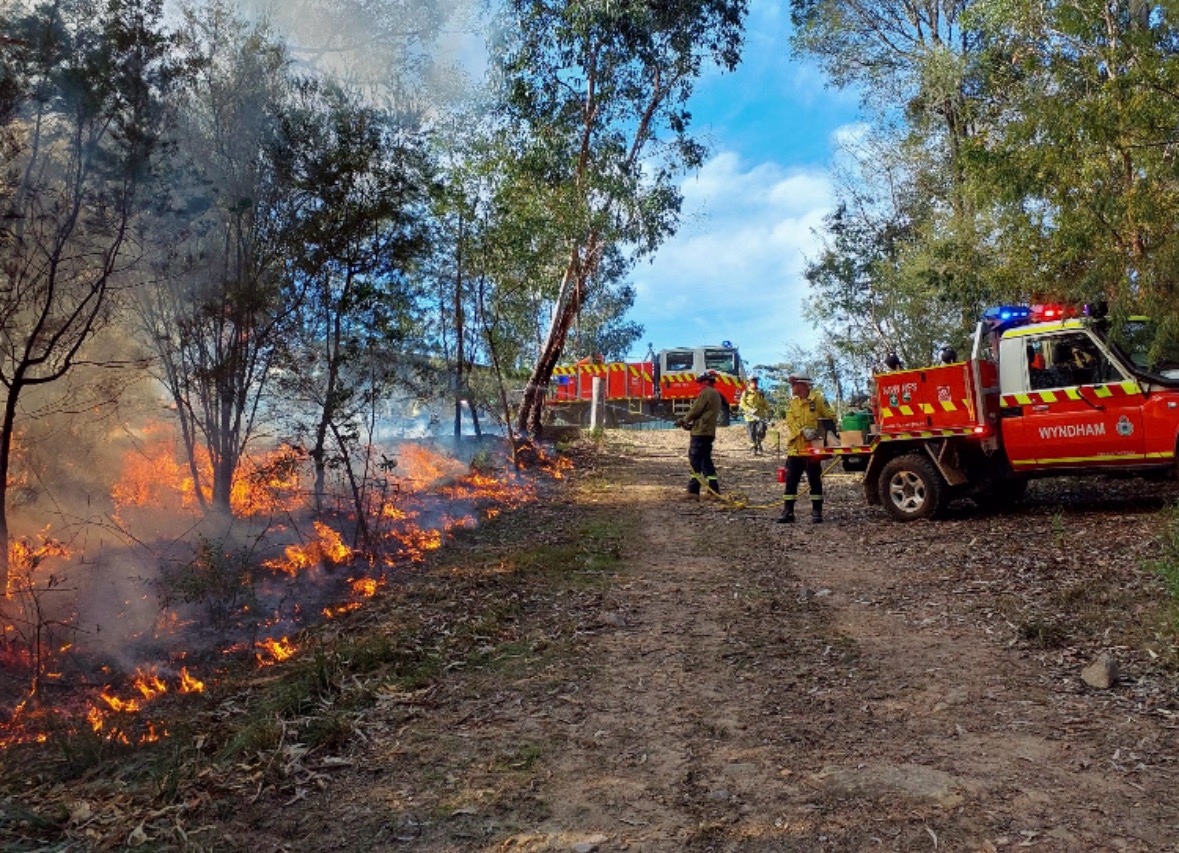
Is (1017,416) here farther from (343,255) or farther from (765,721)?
(343,255)

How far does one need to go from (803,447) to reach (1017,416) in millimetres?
2584

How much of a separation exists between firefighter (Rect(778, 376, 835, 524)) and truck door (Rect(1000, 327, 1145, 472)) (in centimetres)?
229

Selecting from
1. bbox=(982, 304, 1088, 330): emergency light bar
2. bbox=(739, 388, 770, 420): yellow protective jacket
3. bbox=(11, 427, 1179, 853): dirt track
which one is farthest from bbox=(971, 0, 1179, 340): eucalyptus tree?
bbox=(739, 388, 770, 420): yellow protective jacket

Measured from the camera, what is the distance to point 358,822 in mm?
3686

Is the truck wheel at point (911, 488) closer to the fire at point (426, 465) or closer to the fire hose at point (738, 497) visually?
the fire hose at point (738, 497)

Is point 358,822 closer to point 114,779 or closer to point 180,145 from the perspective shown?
point 114,779

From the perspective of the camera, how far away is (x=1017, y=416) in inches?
365

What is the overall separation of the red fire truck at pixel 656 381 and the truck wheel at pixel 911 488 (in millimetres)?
15656

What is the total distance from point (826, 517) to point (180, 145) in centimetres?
924

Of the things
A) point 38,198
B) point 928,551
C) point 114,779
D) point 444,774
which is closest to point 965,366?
point 928,551

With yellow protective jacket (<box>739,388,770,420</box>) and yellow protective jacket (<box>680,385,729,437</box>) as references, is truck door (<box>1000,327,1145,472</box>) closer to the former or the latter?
yellow protective jacket (<box>680,385,729,437</box>)

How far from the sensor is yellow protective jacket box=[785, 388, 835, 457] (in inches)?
424

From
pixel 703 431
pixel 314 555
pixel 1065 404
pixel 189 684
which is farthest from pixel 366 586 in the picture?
pixel 1065 404

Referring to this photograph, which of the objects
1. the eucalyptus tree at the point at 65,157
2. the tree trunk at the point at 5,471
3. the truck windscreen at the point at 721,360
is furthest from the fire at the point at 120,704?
the truck windscreen at the point at 721,360
